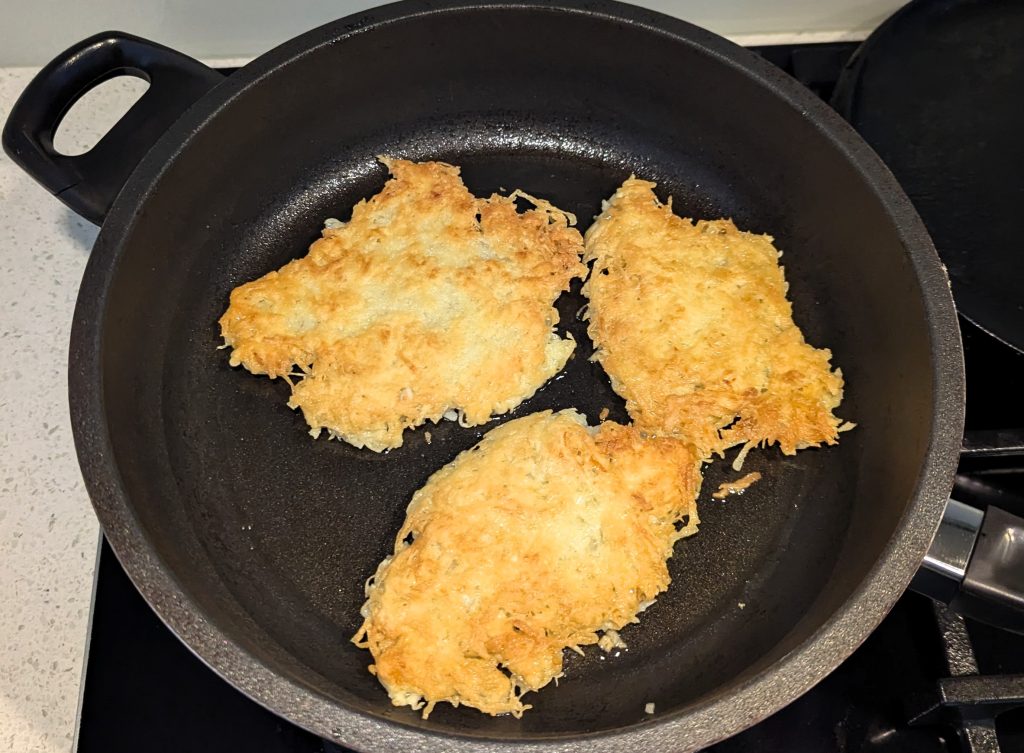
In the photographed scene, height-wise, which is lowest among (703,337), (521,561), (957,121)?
(521,561)

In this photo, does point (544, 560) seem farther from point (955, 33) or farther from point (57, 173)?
point (955, 33)

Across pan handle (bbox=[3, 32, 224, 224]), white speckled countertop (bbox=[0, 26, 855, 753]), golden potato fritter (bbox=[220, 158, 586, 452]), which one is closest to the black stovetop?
white speckled countertop (bbox=[0, 26, 855, 753])

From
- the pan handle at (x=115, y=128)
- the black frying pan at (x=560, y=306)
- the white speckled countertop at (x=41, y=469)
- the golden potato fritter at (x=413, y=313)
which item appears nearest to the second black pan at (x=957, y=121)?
the black frying pan at (x=560, y=306)

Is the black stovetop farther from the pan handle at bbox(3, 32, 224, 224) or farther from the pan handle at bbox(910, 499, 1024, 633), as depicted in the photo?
the pan handle at bbox(3, 32, 224, 224)

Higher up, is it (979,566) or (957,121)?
(957,121)

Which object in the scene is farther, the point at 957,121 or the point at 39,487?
the point at 957,121

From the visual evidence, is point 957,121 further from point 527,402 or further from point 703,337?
point 527,402

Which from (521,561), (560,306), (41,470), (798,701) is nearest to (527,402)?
(560,306)

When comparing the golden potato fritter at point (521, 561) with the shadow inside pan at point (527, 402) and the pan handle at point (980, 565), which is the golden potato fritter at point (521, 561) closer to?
the shadow inside pan at point (527, 402)
